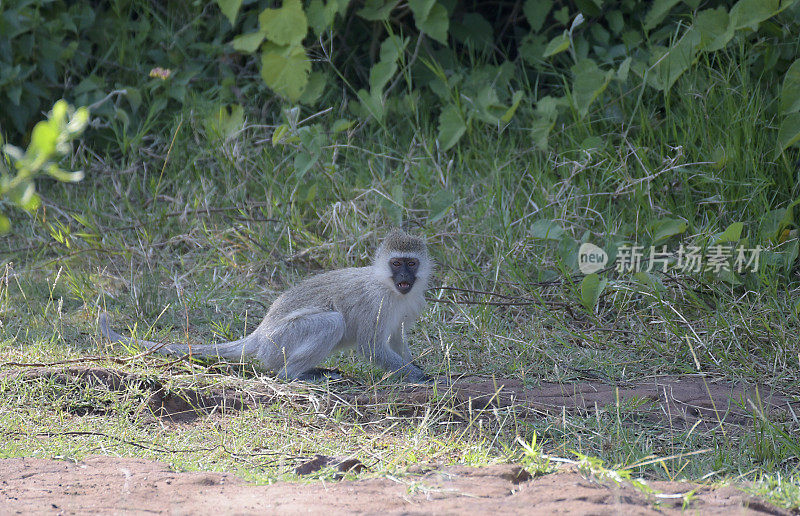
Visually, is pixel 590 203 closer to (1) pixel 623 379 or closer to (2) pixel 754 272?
(2) pixel 754 272

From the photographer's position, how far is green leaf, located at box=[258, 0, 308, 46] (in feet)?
21.7

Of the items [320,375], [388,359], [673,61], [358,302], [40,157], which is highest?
[673,61]

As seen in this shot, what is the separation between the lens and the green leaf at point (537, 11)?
709 centimetres

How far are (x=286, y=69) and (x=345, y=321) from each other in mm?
2771

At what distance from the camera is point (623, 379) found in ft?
15.1

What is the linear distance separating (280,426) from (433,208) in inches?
99.8

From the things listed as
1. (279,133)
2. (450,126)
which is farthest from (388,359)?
(450,126)

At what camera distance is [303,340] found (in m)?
4.61

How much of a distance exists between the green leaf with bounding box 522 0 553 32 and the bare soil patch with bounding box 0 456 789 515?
503 cm

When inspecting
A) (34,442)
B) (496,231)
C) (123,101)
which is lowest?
A: (34,442)

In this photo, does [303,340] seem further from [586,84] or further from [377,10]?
[377,10]

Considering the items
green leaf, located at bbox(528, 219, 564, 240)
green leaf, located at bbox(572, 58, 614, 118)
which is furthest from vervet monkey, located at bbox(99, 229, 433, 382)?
green leaf, located at bbox(572, 58, 614, 118)

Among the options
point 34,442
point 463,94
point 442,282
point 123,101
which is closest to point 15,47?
point 123,101

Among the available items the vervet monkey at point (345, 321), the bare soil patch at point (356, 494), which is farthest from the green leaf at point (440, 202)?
the bare soil patch at point (356, 494)
